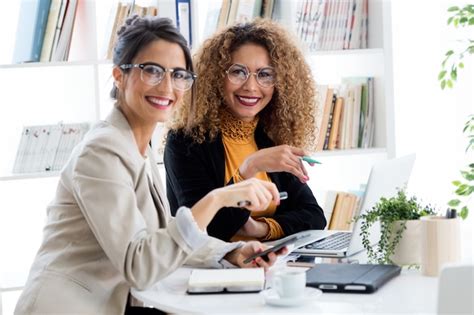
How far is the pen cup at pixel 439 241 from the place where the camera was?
1.96 metres

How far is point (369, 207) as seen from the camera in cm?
217

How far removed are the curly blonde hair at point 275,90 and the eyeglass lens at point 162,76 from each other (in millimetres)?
557

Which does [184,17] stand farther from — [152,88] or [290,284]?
[290,284]

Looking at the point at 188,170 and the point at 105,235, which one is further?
the point at 188,170

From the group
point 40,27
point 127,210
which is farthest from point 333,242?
point 40,27

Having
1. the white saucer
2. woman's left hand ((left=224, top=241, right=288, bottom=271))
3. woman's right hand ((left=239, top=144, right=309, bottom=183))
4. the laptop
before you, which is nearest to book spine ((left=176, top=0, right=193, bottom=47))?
Result: woman's right hand ((left=239, top=144, right=309, bottom=183))

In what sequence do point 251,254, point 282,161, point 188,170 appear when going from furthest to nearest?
point 188,170
point 282,161
point 251,254

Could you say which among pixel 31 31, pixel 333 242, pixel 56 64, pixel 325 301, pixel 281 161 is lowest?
pixel 325 301

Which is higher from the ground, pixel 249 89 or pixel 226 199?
pixel 249 89

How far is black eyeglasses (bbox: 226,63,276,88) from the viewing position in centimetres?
283

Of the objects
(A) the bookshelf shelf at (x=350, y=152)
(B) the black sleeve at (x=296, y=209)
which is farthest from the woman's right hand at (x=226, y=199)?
(A) the bookshelf shelf at (x=350, y=152)

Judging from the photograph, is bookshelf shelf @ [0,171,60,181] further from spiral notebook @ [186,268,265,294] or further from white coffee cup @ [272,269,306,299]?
white coffee cup @ [272,269,306,299]

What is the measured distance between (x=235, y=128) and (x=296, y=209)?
354mm

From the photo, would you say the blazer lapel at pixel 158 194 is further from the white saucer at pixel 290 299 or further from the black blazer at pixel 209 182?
the white saucer at pixel 290 299
